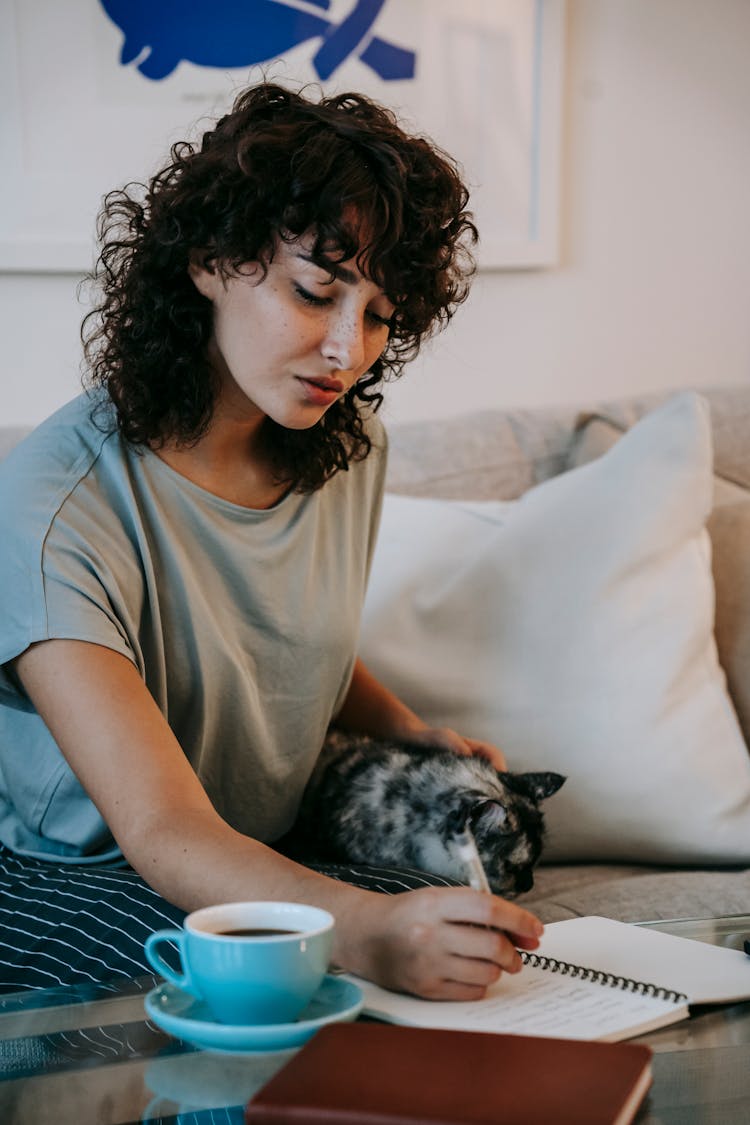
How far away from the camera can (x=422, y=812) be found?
1.41m

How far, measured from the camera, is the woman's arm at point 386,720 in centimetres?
157

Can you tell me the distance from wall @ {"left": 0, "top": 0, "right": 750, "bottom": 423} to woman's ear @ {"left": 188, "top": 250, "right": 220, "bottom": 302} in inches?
46.7

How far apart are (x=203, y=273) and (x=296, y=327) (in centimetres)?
15

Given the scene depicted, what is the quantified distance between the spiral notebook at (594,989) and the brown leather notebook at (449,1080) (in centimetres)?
8

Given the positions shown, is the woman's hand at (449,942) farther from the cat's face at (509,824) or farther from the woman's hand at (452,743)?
the woman's hand at (452,743)

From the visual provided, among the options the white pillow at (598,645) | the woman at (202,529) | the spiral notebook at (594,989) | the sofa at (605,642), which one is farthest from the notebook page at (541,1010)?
the white pillow at (598,645)

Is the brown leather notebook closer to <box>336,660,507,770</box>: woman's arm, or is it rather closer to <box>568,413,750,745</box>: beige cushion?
<box>336,660,507,770</box>: woman's arm

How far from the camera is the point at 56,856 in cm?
136

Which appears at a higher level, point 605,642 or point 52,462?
point 52,462

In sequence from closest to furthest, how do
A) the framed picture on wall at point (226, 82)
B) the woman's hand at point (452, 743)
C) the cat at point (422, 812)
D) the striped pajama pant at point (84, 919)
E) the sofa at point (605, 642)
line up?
the striped pajama pant at point (84, 919), the cat at point (422, 812), the woman's hand at point (452, 743), the sofa at point (605, 642), the framed picture on wall at point (226, 82)

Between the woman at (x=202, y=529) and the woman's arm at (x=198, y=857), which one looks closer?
the woman's arm at (x=198, y=857)

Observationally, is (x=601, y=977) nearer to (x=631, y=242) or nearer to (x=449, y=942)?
(x=449, y=942)

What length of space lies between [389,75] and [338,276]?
1.30 metres

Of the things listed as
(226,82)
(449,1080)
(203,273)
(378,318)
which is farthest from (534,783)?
(226,82)
